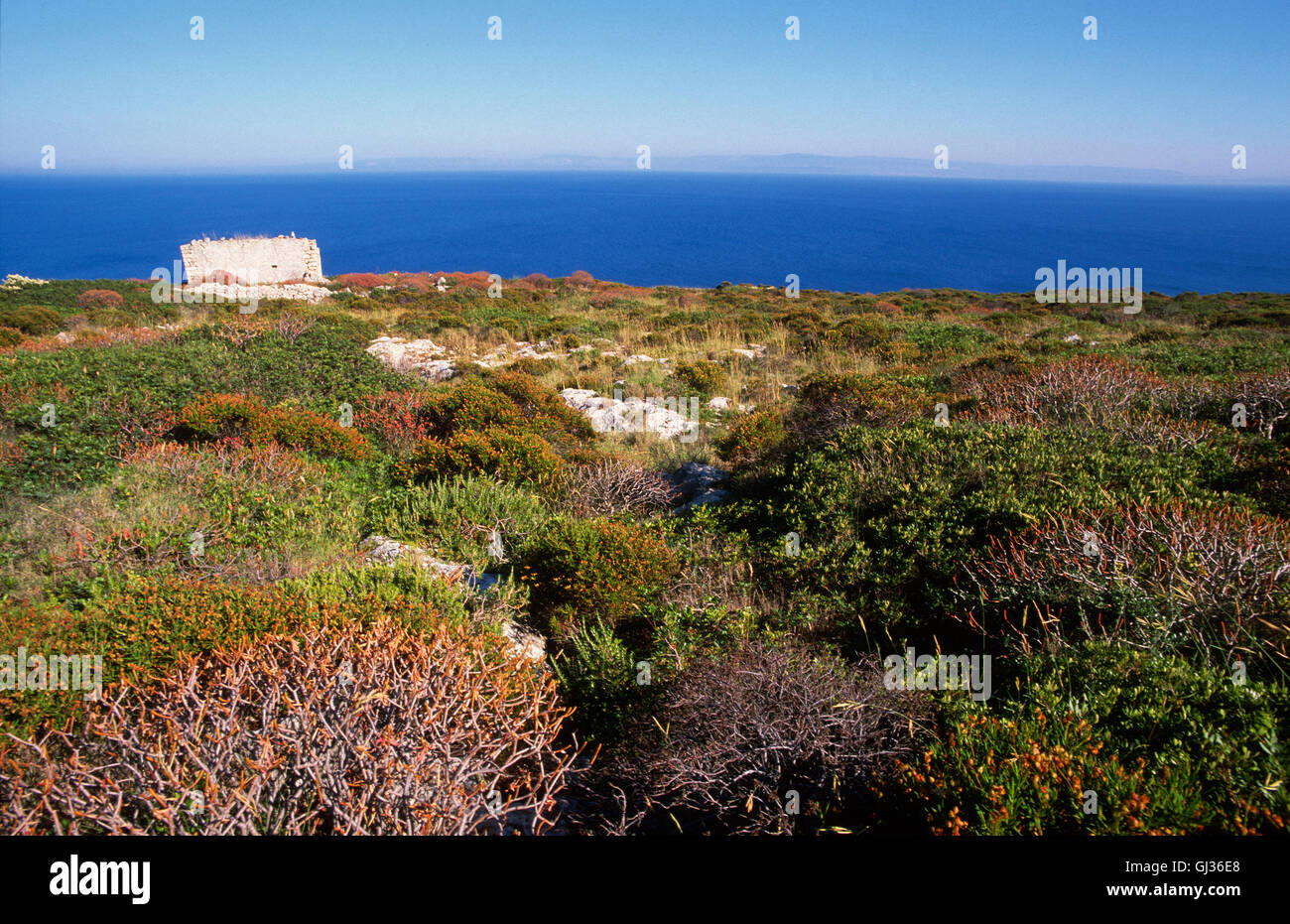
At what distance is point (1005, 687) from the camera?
3432 millimetres

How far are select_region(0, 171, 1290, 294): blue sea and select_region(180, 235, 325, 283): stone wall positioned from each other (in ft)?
69.3

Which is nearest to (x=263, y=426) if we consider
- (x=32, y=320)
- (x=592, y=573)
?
(x=592, y=573)

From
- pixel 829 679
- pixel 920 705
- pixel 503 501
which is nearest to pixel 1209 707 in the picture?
pixel 920 705

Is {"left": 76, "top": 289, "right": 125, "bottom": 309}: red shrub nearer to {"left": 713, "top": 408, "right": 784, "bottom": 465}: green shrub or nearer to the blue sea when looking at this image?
{"left": 713, "top": 408, "right": 784, "bottom": 465}: green shrub

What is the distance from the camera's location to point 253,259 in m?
36.8

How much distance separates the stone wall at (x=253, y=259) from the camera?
34.6 meters

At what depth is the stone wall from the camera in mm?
34594

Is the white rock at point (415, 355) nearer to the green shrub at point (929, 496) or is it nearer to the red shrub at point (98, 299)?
the green shrub at point (929, 496)

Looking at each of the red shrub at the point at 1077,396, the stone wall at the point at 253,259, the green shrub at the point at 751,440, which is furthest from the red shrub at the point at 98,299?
the red shrub at the point at 1077,396

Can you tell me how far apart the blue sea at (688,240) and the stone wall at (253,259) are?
2114 centimetres

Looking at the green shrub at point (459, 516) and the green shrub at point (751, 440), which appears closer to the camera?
the green shrub at point (459, 516)
